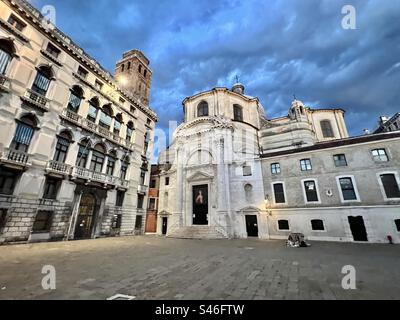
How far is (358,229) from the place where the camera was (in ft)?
55.8

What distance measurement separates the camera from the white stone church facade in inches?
675

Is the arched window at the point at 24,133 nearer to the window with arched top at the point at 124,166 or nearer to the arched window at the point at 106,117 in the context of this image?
the arched window at the point at 106,117

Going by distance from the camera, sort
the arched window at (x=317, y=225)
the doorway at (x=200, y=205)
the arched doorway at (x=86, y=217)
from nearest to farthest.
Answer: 1. the arched doorway at (x=86, y=217)
2. the arched window at (x=317, y=225)
3. the doorway at (x=200, y=205)

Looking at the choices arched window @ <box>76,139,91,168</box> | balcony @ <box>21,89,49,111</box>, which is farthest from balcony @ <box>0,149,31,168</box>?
arched window @ <box>76,139,91,168</box>

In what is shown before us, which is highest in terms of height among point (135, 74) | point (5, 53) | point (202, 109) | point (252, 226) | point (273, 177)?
point (135, 74)

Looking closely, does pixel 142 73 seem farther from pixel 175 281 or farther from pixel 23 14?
pixel 175 281

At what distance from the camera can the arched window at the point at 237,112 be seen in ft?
109

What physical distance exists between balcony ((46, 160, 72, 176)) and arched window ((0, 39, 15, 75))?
739 cm

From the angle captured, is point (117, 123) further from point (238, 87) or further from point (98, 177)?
point (238, 87)

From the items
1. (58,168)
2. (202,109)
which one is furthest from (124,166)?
(202,109)

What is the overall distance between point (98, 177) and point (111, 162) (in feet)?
9.43

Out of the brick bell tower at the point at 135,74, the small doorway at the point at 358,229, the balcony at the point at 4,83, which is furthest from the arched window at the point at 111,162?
the small doorway at the point at 358,229

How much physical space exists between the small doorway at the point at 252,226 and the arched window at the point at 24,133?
22.8 metres
